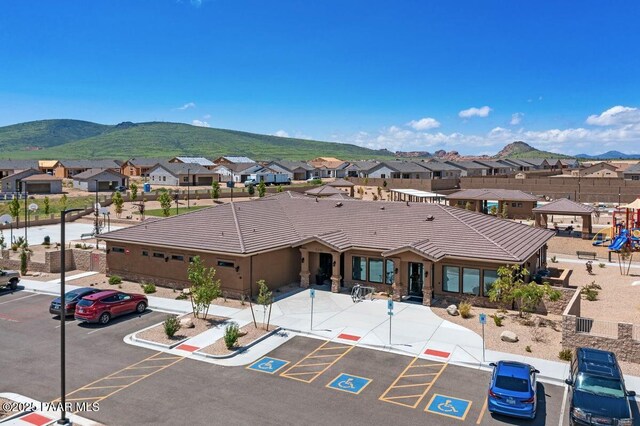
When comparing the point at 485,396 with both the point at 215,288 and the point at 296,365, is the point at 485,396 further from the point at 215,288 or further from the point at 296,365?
the point at 215,288

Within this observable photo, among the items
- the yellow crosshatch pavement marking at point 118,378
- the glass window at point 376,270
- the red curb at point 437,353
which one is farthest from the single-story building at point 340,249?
the yellow crosshatch pavement marking at point 118,378

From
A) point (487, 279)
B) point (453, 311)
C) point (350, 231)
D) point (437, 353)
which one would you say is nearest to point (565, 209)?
point (350, 231)

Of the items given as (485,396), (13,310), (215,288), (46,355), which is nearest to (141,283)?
(13,310)

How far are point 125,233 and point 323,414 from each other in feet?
83.8

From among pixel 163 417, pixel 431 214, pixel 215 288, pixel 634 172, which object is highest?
pixel 634 172

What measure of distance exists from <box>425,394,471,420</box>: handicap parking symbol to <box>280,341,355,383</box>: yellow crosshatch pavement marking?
469 cm

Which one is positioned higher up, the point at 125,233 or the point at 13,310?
the point at 125,233

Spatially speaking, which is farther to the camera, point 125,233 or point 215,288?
point 125,233

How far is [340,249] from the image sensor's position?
110 feet

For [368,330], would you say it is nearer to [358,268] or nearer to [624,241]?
[358,268]

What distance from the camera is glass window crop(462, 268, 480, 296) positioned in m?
30.8

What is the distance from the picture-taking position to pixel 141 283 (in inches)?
1430

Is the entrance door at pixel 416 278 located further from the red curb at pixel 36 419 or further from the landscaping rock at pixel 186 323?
the red curb at pixel 36 419

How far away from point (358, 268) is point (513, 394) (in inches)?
721
